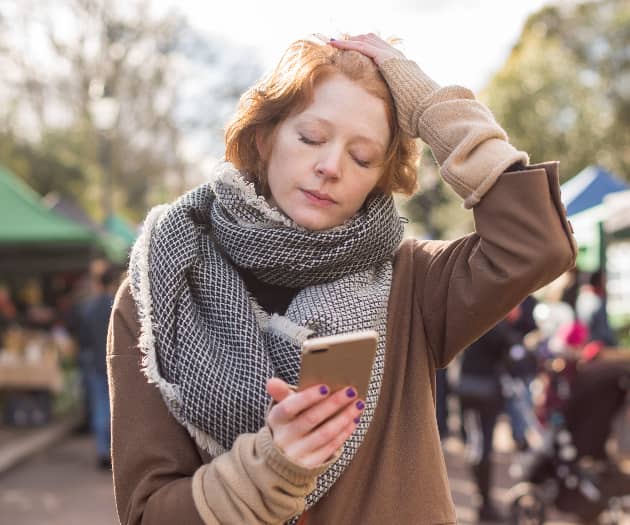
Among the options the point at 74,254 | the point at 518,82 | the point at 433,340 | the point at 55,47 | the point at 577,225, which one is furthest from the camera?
the point at 518,82

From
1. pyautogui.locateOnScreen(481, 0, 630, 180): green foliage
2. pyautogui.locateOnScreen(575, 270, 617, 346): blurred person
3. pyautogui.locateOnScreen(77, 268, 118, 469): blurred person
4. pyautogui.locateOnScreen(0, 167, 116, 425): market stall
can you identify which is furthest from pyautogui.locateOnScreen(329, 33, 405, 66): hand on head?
pyautogui.locateOnScreen(481, 0, 630, 180): green foliage

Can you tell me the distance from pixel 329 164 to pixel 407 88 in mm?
217

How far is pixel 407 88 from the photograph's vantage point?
1649 mm

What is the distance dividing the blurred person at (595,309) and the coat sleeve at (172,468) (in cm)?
540

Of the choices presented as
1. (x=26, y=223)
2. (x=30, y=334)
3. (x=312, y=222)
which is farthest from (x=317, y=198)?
(x=26, y=223)

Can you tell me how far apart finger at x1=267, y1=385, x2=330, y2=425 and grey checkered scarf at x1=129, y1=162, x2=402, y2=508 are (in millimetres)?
158

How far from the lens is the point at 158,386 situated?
5.01 ft

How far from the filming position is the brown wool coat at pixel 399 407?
144 centimetres

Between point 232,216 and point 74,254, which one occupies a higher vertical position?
point 232,216

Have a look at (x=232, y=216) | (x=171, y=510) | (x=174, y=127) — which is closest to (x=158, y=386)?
(x=171, y=510)

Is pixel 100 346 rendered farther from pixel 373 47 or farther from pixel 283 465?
pixel 283 465

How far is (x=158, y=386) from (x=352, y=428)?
1.24ft

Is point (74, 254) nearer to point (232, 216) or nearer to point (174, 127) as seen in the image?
point (174, 127)

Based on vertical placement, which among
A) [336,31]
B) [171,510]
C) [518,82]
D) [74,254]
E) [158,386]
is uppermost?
[336,31]
